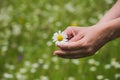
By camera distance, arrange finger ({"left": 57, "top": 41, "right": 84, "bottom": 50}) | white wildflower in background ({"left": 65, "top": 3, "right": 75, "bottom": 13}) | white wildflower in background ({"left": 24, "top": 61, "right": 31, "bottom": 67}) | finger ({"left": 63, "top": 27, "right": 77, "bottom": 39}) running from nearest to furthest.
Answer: finger ({"left": 57, "top": 41, "right": 84, "bottom": 50}), finger ({"left": 63, "top": 27, "right": 77, "bottom": 39}), white wildflower in background ({"left": 24, "top": 61, "right": 31, "bottom": 67}), white wildflower in background ({"left": 65, "top": 3, "right": 75, "bottom": 13})

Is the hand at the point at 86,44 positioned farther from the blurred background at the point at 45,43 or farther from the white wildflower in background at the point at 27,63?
the white wildflower in background at the point at 27,63

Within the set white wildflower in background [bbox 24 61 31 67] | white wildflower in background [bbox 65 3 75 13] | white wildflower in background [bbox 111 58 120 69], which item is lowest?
white wildflower in background [bbox 111 58 120 69]

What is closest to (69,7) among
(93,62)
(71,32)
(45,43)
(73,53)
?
(45,43)

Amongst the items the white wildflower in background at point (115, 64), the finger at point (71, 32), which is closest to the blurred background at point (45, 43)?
the white wildflower in background at point (115, 64)

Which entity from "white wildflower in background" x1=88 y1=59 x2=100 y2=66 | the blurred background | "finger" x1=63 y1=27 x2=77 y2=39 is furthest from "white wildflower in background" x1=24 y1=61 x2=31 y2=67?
"finger" x1=63 y1=27 x2=77 y2=39

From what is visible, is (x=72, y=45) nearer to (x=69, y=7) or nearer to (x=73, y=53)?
(x=73, y=53)

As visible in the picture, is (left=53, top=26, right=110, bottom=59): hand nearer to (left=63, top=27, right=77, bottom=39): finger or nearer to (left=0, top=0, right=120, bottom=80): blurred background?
(left=63, top=27, right=77, bottom=39): finger

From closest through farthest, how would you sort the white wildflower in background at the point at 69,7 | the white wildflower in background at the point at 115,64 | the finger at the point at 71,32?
the finger at the point at 71,32 → the white wildflower in background at the point at 115,64 → the white wildflower in background at the point at 69,7

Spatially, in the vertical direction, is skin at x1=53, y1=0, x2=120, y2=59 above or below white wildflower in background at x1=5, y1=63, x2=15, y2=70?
below

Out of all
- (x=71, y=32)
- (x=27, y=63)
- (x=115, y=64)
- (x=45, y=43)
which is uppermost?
(x=45, y=43)
